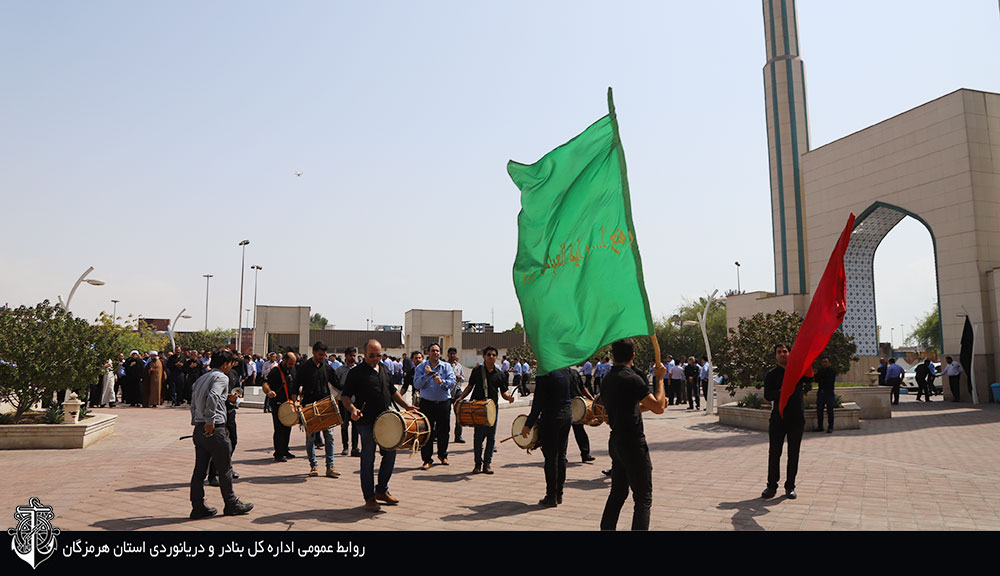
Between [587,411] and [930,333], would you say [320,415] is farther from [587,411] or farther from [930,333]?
[930,333]

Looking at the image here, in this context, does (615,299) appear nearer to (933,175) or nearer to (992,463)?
(992,463)

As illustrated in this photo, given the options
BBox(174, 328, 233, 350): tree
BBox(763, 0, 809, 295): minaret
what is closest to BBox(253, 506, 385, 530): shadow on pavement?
BBox(763, 0, 809, 295): minaret

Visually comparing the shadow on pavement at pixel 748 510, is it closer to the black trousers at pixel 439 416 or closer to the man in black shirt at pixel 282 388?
the black trousers at pixel 439 416

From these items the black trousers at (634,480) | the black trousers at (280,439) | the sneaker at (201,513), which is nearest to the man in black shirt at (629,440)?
the black trousers at (634,480)

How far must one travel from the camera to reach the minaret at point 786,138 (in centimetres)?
4266

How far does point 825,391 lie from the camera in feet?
49.0

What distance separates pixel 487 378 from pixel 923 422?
13525mm

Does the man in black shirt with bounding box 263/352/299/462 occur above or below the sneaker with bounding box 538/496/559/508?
above

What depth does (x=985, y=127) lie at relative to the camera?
2691 cm

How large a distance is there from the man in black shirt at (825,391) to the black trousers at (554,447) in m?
8.31

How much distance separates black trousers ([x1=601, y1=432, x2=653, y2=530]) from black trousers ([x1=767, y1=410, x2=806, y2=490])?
3.18 meters

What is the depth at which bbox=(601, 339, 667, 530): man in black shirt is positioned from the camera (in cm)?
542

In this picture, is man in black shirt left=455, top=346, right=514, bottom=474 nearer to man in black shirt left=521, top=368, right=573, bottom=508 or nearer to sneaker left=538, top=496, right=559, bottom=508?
man in black shirt left=521, top=368, right=573, bottom=508

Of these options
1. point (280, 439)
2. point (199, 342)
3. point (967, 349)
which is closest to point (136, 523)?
point (280, 439)
